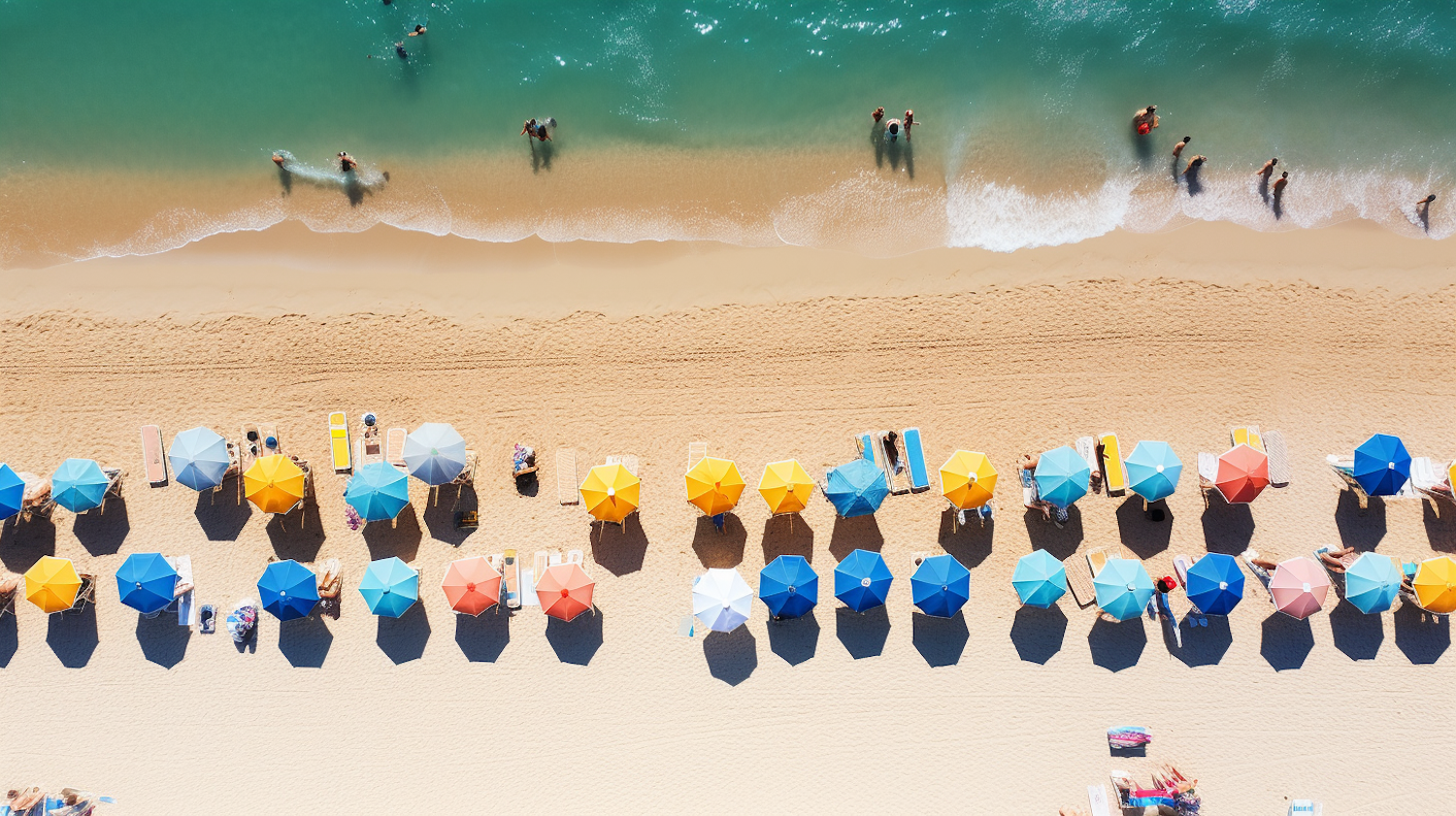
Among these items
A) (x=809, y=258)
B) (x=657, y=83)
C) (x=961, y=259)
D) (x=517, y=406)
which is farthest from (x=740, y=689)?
(x=657, y=83)

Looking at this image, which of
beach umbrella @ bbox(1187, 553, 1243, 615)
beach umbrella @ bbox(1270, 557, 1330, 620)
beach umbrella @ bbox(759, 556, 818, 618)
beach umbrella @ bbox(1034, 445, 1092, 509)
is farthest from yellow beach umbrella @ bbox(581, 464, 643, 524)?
beach umbrella @ bbox(1270, 557, 1330, 620)

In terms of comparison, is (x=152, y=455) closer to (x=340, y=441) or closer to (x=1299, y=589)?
(x=340, y=441)

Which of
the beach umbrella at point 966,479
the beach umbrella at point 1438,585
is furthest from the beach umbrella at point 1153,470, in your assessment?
the beach umbrella at point 1438,585

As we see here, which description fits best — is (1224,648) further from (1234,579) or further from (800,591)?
(800,591)

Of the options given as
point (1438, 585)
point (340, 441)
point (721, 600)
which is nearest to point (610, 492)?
point (721, 600)

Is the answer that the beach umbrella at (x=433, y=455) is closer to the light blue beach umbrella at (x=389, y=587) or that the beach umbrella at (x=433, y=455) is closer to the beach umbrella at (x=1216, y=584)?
the light blue beach umbrella at (x=389, y=587)

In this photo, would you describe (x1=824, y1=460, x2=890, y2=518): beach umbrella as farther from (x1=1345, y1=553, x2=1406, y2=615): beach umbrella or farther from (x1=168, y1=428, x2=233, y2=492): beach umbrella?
(x1=168, y1=428, x2=233, y2=492): beach umbrella
